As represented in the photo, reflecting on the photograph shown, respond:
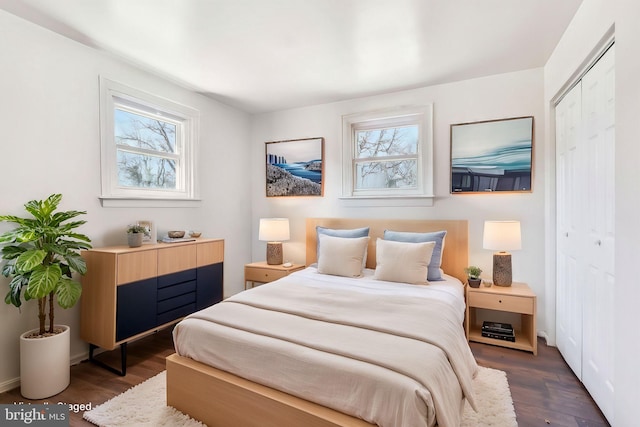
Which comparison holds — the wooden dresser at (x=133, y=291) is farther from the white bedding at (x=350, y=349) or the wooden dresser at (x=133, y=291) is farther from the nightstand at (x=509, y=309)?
the nightstand at (x=509, y=309)

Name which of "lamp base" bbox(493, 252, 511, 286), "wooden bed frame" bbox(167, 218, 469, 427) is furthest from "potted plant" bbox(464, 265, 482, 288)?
"wooden bed frame" bbox(167, 218, 469, 427)

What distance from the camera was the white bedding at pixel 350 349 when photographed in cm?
124

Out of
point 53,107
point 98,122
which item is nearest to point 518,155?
Answer: point 98,122

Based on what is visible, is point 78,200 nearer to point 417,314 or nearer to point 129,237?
point 129,237

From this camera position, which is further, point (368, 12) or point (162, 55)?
point (162, 55)

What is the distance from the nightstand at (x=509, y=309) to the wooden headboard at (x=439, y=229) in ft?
1.17

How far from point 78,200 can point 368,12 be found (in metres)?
2.65

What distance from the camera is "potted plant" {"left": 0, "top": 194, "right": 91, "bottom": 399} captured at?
192 cm

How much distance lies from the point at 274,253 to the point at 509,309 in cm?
251

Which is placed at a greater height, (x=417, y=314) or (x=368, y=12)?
(x=368, y=12)

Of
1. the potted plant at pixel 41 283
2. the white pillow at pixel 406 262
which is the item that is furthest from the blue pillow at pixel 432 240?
the potted plant at pixel 41 283

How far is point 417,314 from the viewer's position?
72.4 inches

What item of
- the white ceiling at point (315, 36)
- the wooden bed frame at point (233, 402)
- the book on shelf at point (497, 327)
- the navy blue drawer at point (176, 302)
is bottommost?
the book on shelf at point (497, 327)

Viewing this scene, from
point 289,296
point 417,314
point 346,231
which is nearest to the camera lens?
point 417,314
